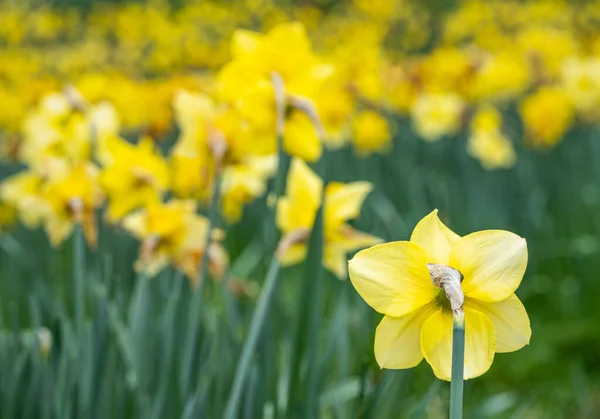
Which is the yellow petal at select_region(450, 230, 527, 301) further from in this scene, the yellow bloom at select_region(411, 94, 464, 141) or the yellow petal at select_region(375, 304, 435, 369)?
the yellow bloom at select_region(411, 94, 464, 141)

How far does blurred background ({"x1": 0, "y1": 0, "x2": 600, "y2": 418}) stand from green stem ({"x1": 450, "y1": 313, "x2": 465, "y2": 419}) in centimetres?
31

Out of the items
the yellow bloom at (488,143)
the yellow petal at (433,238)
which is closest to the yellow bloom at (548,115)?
the yellow bloom at (488,143)

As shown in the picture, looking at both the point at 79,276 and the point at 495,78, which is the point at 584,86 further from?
the point at 79,276

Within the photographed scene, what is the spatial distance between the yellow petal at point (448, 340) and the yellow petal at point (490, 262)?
0.02m

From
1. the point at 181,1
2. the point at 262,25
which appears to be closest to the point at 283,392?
the point at 262,25

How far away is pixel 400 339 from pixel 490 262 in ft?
0.35

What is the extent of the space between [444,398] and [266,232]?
403 millimetres

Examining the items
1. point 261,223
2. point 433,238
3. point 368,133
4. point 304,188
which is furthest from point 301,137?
point 368,133

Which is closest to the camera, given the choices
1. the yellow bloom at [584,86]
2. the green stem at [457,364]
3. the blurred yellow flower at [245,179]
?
the green stem at [457,364]

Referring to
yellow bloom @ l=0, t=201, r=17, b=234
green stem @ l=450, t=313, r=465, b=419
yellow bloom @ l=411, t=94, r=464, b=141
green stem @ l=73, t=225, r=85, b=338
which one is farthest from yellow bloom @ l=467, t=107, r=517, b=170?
green stem @ l=450, t=313, r=465, b=419

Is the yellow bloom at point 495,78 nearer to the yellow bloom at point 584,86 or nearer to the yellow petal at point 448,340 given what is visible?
the yellow bloom at point 584,86

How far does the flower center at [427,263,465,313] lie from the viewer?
528mm

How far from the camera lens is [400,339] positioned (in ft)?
2.06

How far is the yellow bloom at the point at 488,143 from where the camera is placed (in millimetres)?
3016
